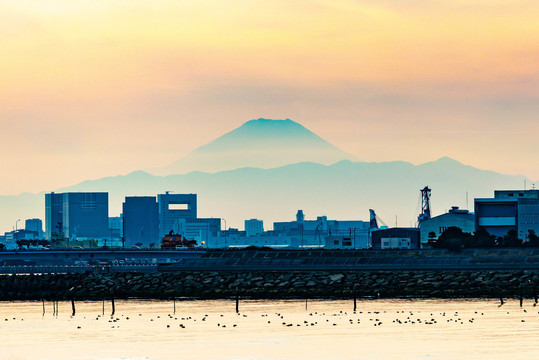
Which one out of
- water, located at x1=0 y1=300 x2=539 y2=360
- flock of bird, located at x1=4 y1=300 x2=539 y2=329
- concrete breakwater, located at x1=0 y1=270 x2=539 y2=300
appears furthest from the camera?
concrete breakwater, located at x1=0 y1=270 x2=539 y2=300

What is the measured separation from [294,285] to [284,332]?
185ft

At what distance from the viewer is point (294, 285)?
5581 inches

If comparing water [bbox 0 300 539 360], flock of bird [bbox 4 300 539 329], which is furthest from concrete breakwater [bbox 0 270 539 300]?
flock of bird [bbox 4 300 539 329]

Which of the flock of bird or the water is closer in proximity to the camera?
the water

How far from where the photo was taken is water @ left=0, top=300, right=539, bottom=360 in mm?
72688

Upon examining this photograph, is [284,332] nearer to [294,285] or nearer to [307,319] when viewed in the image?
[307,319]

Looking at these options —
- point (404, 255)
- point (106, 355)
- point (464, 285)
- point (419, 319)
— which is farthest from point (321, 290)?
point (106, 355)

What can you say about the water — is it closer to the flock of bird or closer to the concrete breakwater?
the flock of bird

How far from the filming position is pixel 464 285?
134625 mm

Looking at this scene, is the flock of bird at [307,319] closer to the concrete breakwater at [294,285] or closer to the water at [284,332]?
the water at [284,332]

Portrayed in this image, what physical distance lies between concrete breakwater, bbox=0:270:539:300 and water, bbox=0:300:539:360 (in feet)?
42.7

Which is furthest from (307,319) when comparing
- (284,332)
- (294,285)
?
(294,285)

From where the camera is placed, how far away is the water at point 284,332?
72.7 meters

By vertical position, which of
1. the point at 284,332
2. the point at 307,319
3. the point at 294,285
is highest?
the point at 294,285
